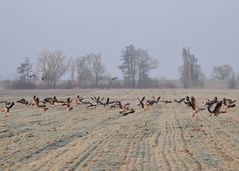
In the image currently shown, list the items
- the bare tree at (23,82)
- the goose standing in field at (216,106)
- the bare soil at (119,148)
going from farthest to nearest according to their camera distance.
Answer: the bare tree at (23,82) → the goose standing in field at (216,106) → the bare soil at (119,148)

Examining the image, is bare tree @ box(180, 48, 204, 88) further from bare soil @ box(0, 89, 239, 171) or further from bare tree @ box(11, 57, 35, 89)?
bare soil @ box(0, 89, 239, 171)

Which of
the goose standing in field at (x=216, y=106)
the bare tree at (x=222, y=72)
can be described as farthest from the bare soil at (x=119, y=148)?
the bare tree at (x=222, y=72)

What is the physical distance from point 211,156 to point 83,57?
129 metres

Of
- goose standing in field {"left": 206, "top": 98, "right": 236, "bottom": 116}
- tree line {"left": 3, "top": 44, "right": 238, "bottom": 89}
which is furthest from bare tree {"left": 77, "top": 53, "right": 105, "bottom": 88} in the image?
goose standing in field {"left": 206, "top": 98, "right": 236, "bottom": 116}

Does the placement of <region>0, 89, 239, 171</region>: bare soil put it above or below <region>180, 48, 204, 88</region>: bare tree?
below

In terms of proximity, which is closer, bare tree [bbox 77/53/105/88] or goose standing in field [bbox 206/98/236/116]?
goose standing in field [bbox 206/98/236/116]

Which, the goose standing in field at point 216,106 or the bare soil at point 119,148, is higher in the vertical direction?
the goose standing in field at point 216,106

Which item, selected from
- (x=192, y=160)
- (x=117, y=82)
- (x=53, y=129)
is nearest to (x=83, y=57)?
(x=117, y=82)

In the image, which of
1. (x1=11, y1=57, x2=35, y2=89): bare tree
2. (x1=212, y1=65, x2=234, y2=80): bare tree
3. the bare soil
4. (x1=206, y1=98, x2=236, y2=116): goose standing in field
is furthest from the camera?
(x1=212, y1=65, x2=234, y2=80): bare tree

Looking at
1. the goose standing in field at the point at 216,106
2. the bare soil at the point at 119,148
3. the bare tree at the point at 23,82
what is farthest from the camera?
the bare tree at the point at 23,82

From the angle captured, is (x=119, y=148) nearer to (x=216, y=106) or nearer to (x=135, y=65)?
(x=216, y=106)

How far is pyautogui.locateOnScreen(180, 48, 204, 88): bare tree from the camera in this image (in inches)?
5167

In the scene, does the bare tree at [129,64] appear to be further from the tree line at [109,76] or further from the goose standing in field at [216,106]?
the goose standing in field at [216,106]

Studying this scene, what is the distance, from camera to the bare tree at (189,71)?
131250mm
